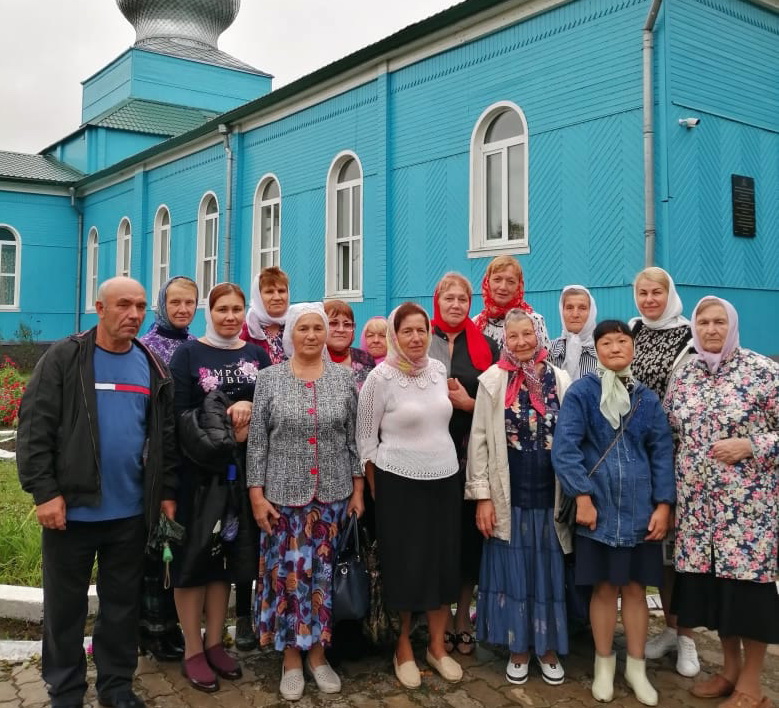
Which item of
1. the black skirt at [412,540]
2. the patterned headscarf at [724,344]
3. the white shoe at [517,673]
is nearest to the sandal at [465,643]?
the white shoe at [517,673]

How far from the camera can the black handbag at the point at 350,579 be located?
345 centimetres

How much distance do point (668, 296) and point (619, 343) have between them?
597mm

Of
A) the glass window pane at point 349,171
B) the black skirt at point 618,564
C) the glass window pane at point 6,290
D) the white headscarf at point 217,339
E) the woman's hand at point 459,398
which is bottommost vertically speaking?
the black skirt at point 618,564

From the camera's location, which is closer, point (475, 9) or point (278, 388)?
point (278, 388)

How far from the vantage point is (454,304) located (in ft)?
12.5

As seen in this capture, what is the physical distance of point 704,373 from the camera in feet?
11.1

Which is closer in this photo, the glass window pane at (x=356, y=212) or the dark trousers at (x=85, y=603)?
the dark trousers at (x=85, y=603)

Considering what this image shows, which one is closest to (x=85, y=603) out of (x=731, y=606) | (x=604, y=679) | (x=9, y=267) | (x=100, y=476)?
(x=100, y=476)

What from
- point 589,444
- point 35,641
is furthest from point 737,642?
point 35,641

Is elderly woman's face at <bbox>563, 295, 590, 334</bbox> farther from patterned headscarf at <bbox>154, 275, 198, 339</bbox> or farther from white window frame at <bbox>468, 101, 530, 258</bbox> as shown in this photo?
white window frame at <bbox>468, 101, 530, 258</bbox>

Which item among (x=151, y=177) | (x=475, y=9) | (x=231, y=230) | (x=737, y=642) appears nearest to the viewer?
(x=737, y=642)

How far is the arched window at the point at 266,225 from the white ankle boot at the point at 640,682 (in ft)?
39.8

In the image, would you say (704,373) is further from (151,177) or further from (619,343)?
(151,177)

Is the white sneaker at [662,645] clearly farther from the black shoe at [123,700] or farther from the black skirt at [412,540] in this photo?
the black shoe at [123,700]
